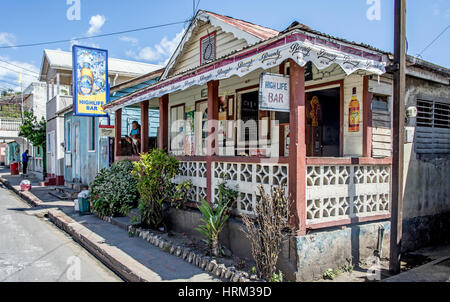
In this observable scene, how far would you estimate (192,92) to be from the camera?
438 inches

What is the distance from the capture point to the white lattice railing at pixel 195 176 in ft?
23.1

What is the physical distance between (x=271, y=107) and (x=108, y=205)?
668 cm

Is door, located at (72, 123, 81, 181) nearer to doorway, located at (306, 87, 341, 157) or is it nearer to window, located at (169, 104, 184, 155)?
window, located at (169, 104, 184, 155)

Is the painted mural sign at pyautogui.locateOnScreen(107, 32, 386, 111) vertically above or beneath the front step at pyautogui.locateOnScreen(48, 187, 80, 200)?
above

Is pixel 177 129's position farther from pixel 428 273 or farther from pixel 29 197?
pixel 428 273

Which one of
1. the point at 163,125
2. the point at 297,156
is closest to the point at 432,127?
the point at 297,156

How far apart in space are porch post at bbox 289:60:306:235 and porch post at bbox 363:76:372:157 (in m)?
2.19

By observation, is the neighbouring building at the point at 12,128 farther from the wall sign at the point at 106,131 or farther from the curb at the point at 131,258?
the curb at the point at 131,258

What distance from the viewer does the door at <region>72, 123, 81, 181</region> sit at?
15859 mm

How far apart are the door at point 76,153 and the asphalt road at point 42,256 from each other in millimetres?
5766

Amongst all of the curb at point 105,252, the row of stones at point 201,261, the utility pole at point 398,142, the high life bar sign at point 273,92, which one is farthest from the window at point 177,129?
the utility pole at point 398,142

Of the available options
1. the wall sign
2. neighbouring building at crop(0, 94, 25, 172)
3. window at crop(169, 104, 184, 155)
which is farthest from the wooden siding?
neighbouring building at crop(0, 94, 25, 172)
